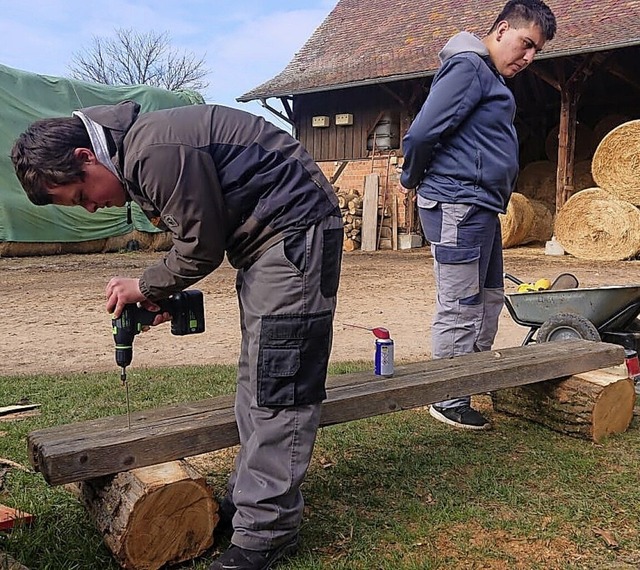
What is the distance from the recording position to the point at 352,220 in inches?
607

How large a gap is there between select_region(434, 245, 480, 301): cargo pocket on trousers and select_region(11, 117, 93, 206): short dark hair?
1821 millimetres

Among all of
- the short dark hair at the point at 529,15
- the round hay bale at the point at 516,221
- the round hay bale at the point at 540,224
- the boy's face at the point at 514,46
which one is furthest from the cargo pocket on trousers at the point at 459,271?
the round hay bale at the point at 540,224

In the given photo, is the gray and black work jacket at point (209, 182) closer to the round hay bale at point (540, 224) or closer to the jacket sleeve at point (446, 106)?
the jacket sleeve at point (446, 106)

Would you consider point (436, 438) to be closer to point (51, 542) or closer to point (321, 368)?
point (321, 368)

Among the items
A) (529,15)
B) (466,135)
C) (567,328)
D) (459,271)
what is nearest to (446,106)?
(466,135)

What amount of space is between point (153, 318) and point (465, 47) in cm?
204

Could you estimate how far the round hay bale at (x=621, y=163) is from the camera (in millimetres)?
11484

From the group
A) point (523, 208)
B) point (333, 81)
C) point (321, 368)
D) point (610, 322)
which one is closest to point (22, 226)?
point (333, 81)

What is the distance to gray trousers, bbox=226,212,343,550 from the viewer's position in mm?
2119

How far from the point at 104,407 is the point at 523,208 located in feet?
37.3

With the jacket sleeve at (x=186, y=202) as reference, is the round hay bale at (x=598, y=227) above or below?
below

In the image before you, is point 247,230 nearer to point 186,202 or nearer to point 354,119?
point 186,202

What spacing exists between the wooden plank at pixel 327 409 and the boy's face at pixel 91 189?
73 cm

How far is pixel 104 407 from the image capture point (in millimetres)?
3875
